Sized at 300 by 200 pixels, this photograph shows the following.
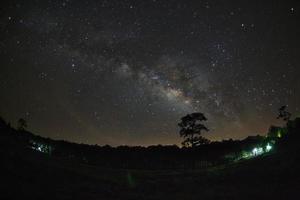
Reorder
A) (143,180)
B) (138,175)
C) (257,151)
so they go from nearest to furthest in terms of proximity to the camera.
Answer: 1. (143,180)
2. (138,175)
3. (257,151)

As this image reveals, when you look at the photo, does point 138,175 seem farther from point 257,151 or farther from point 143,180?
point 257,151

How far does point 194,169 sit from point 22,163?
55.7 feet

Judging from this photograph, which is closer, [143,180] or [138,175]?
[143,180]

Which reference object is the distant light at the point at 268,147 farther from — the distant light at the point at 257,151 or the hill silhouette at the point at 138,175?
the hill silhouette at the point at 138,175

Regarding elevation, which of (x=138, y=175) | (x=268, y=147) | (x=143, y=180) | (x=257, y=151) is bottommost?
(x=143, y=180)

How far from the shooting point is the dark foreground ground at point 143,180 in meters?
27.2

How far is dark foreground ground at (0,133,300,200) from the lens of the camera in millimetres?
27188

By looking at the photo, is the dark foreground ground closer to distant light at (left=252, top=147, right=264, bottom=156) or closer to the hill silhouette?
the hill silhouette

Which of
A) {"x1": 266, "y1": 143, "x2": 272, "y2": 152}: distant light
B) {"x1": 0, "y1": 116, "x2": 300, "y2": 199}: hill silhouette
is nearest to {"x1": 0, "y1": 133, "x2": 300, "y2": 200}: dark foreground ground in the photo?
{"x1": 0, "y1": 116, "x2": 300, "y2": 199}: hill silhouette

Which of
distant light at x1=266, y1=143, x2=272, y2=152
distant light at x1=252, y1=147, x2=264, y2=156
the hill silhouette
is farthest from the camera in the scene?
distant light at x1=252, y1=147, x2=264, y2=156

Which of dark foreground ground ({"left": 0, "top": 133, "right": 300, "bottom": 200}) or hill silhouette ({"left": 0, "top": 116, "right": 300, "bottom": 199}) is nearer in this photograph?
dark foreground ground ({"left": 0, "top": 133, "right": 300, "bottom": 200})

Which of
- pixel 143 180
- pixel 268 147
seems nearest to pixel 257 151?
pixel 268 147

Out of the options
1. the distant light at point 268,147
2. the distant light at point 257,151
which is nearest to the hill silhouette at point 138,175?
the distant light at point 268,147

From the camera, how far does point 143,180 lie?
33.2m
